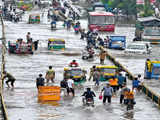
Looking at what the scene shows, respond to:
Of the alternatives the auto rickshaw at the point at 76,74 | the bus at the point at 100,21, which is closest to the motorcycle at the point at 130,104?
the auto rickshaw at the point at 76,74

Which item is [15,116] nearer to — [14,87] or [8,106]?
[8,106]

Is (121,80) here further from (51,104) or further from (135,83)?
(51,104)

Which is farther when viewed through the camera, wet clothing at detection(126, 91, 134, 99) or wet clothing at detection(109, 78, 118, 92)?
wet clothing at detection(109, 78, 118, 92)

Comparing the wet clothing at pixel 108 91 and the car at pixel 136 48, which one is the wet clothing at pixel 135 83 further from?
the car at pixel 136 48

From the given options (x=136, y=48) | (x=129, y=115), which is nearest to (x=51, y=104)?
(x=129, y=115)

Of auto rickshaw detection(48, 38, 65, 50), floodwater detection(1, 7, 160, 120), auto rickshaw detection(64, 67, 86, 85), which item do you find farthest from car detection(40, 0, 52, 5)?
auto rickshaw detection(64, 67, 86, 85)

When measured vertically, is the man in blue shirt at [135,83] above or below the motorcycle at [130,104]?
above

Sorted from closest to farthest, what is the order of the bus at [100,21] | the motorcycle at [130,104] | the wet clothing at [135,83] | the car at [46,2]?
1. the motorcycle at [130,104]
2. the wet clothing at [135,83]
3. the bus at [100,21]
4. the car at [46,2]

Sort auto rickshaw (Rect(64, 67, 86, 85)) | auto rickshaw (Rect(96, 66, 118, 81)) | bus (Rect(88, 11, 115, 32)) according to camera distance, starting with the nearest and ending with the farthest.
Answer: auto rickshaw (Rect(64, 67, 86, 85)) < auto rickshaw (Rect(96, 66, 118, 81)) < bus (Rect(88, 11, 115, 32))

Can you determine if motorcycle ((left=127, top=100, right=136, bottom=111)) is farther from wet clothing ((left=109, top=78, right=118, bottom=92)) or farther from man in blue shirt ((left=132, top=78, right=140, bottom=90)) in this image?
man in blue shirt ((left=132, top=78, right=140, bottom=90))

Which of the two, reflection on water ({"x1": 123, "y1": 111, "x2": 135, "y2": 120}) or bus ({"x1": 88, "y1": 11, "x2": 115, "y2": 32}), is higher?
bus ({"x1": 88, "y1": 11, "x2": 115, "y2": 32})

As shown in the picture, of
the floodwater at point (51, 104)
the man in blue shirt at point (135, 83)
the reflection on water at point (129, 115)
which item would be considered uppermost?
the man in blue shirt at point (135, 83)

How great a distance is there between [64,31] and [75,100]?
154 ft

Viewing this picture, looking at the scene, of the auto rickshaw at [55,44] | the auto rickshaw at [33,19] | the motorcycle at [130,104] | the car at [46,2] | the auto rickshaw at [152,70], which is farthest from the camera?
the car at [46,2]
